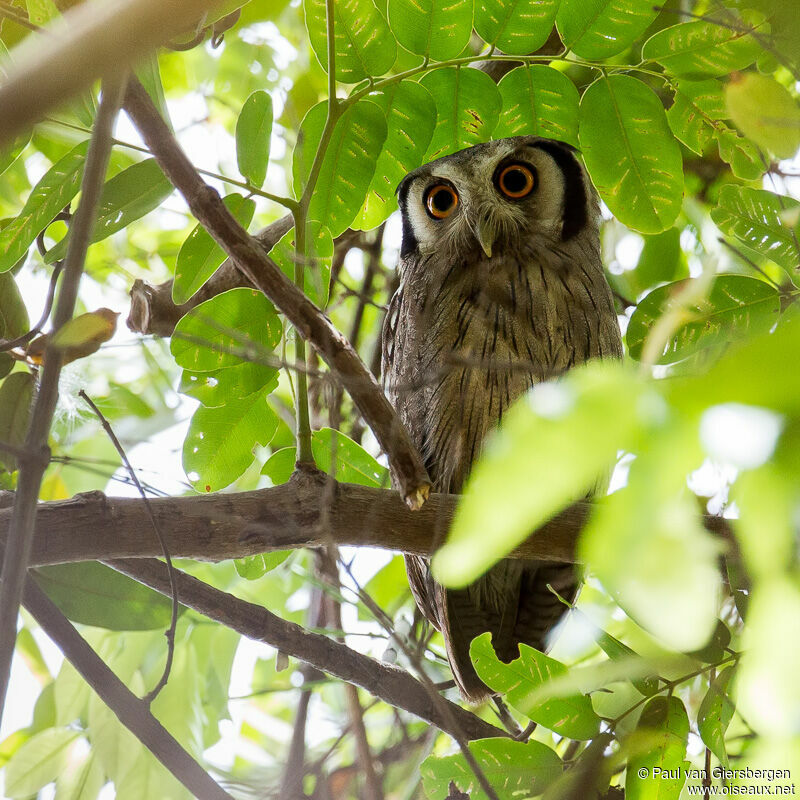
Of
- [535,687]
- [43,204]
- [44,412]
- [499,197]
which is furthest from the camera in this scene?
[499,197]

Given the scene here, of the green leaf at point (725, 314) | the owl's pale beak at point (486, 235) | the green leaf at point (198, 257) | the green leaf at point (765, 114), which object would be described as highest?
the green leaf at point (198, 257)

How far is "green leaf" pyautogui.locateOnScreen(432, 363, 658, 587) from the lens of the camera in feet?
1.13

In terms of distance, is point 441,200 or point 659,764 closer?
point 659,764

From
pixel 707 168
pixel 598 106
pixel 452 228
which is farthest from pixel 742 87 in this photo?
pixel 707 168

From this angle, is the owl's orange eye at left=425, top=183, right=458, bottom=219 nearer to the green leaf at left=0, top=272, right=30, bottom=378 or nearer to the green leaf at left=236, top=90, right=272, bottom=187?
the green leaf at left=236, top=90, right=272, bottom=187

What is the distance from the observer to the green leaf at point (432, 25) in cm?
128

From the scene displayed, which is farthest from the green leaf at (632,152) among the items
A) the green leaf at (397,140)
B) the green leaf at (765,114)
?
the green leaf at (765,114)

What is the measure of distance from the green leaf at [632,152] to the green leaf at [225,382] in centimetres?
64

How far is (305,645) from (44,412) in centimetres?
75

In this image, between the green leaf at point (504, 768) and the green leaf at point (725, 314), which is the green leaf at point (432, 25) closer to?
the green leaf at point (725, 314)

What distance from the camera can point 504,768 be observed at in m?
1.09

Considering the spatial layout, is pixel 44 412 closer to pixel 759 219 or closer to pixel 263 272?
pixel 263 272

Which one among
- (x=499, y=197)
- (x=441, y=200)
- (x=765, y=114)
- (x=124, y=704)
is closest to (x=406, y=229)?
(x=441, y=200)

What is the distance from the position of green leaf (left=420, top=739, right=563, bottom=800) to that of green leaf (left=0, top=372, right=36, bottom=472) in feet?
2.50
